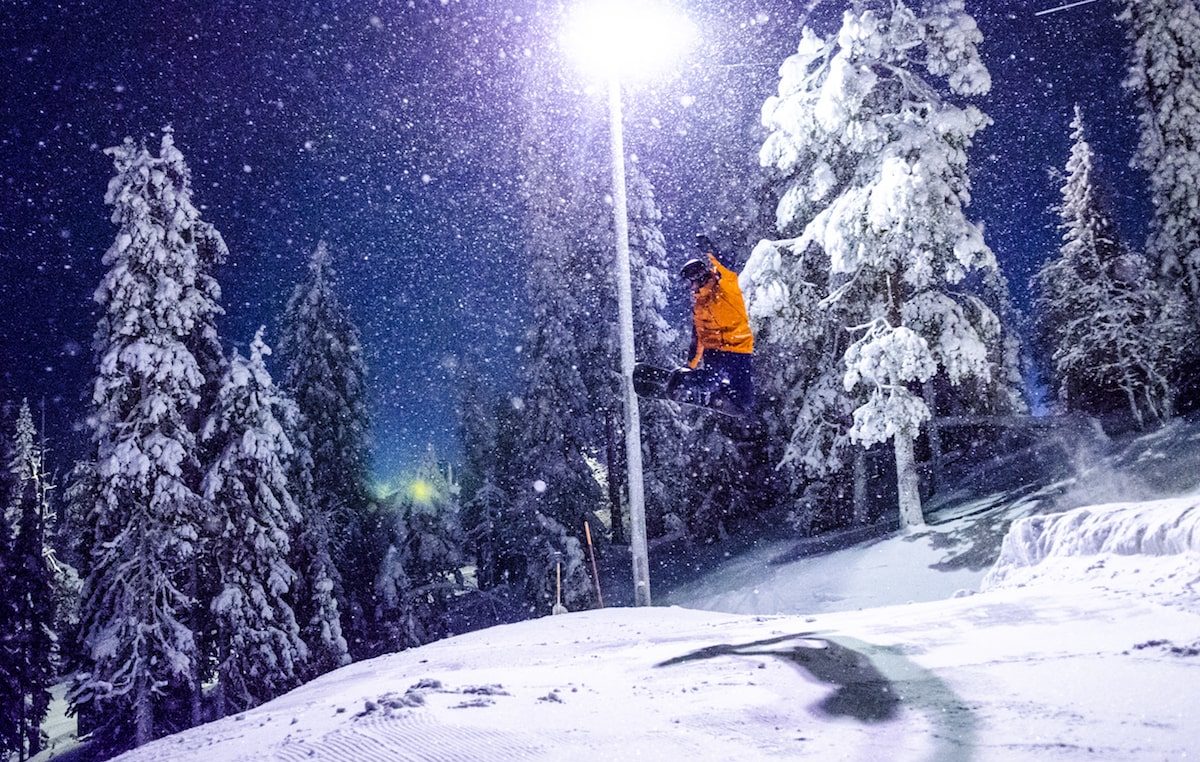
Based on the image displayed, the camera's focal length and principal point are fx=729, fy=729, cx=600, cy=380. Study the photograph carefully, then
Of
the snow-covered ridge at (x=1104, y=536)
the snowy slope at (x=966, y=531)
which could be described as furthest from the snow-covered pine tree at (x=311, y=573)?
the snow-covered ridge at (x=1104, y=536)

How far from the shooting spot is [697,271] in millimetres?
8281

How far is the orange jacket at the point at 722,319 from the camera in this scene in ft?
28.7

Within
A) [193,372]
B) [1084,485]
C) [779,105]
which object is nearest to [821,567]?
[1084,485]

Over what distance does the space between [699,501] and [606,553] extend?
5.16 m

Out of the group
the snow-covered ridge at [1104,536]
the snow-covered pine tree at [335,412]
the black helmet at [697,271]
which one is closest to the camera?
the snow-covered ridge at [1104,536]

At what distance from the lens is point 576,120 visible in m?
26.6

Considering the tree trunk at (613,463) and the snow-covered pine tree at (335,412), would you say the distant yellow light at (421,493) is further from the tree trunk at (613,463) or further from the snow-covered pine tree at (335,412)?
the tree trunk at (613,463)

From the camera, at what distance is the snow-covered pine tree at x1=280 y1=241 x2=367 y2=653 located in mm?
26266

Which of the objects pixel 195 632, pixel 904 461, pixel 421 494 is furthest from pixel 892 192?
pixel 421 494

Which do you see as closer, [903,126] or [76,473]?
[903,126]

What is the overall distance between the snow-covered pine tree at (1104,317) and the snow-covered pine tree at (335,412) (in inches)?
1062

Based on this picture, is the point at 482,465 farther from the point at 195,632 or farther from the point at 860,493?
the point at 860,493

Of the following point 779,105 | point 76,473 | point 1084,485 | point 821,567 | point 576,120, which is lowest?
point 821,567

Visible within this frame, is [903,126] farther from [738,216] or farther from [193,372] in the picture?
[193,372]
